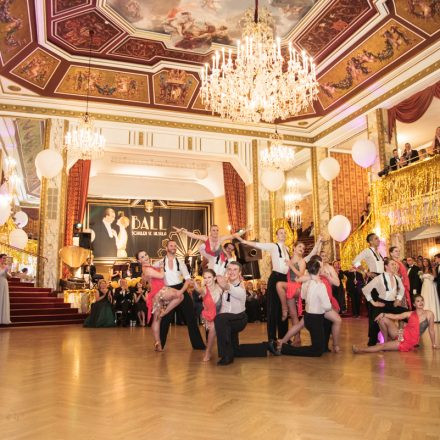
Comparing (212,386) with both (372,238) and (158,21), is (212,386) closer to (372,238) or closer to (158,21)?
(372,238)

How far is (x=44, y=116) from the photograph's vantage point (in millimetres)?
12195

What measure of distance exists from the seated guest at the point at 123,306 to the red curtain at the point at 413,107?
26.0ft

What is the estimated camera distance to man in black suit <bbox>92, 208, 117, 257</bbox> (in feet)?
62.5

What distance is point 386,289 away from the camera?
516 cm

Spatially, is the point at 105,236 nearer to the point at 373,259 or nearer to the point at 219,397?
the point at 373,259

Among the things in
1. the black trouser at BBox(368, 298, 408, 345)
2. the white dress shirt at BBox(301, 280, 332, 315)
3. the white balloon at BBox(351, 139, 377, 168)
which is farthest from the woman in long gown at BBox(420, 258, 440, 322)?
the white dress shirt at BBox(301, 280, 332, 315)

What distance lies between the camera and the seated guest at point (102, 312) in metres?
9.38

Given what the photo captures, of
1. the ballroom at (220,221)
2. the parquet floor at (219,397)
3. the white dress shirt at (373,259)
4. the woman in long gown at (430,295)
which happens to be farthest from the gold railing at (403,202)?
the parquet floor at (219,397)

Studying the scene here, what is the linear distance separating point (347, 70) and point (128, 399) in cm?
1078

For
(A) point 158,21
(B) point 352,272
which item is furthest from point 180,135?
(B) point 352,272

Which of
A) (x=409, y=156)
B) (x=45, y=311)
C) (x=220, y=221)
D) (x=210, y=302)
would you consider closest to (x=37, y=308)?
(x=45, y=311)

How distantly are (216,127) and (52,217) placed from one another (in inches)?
218

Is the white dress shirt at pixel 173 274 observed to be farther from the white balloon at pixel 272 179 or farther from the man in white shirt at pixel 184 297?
the white balloon at pixel 272 179

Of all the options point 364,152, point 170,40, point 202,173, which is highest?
point 170,40
